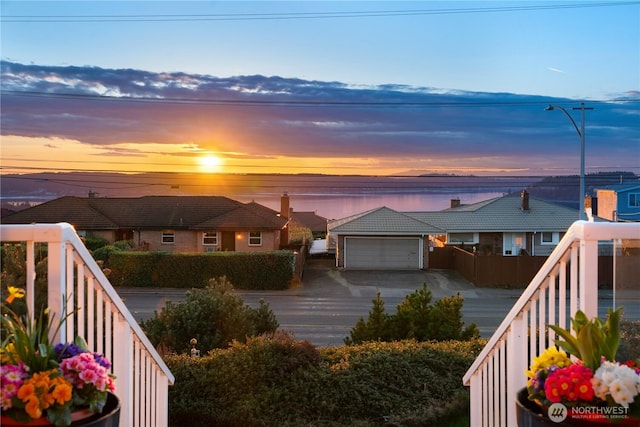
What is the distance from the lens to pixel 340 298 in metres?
25.0

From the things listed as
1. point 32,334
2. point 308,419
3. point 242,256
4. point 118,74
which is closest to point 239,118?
point 118,74

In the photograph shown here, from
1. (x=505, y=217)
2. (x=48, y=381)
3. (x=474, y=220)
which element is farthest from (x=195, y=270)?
(x=48, y=381)

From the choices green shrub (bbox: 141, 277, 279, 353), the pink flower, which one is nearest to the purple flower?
the pink flower

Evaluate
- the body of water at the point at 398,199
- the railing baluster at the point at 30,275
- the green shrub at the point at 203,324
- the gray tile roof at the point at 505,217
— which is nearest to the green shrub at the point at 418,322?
the green shrub at the point at 203,324

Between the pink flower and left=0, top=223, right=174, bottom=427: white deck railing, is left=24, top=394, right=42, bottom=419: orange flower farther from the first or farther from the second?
left=0, top=223, right=174, bottom=427: white deck railing

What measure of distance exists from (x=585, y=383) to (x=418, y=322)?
6.11m

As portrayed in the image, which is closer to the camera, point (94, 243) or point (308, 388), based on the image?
point (308, 388)

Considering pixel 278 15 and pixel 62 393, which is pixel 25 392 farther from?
pixel 278 15

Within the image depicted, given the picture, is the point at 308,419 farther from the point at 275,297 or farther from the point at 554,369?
the point at 275,297

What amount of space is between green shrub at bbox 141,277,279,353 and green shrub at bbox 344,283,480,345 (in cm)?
149

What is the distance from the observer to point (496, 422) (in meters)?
3.79

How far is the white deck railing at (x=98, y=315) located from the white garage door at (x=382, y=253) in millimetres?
29711

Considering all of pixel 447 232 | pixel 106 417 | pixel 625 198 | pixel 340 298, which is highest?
pixel 625 198

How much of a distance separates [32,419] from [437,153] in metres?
35.8
